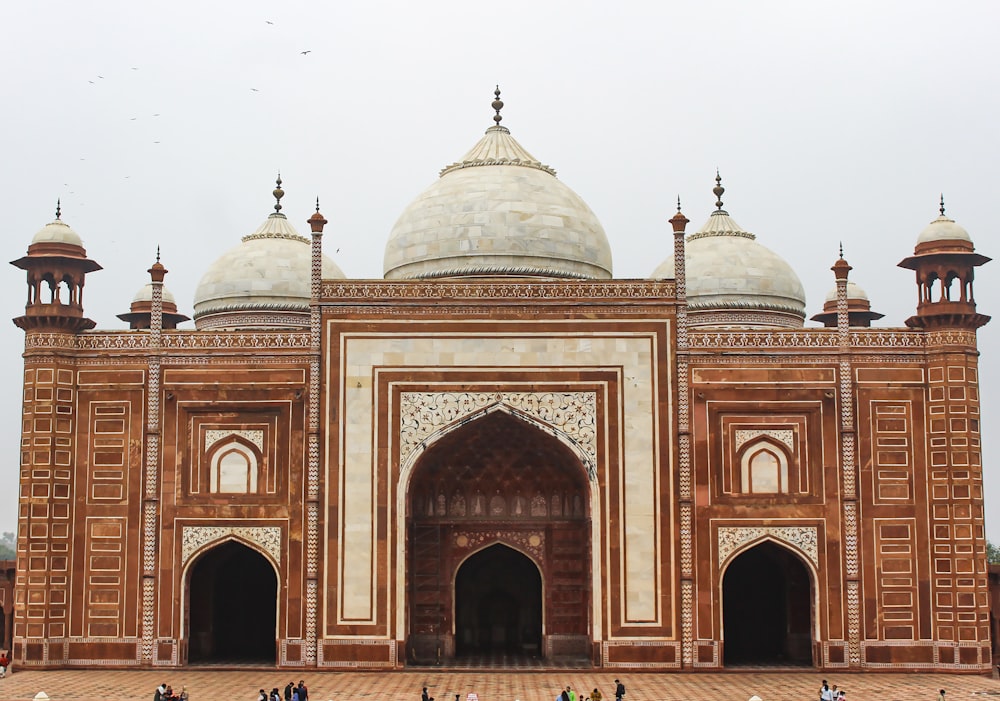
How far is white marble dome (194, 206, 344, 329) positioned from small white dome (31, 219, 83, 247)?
3843 mm

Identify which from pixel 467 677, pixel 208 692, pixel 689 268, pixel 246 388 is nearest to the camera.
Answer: pixel 208 692

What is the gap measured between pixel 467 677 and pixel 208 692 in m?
3.32

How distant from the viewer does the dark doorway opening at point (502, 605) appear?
1953 cm

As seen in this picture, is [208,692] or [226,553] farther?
[226,553]

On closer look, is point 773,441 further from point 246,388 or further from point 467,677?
point 246,388

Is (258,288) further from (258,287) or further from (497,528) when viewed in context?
(497,528)

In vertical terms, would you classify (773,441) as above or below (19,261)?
below

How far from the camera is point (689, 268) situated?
2248 centimetres

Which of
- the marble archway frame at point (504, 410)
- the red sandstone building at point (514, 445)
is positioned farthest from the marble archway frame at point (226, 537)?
the marble archway frame at point (504, 410)

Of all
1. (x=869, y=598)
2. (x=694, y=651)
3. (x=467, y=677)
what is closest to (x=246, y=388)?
(x=467, y=677)

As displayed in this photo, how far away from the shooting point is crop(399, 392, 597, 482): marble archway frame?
58.6 feet

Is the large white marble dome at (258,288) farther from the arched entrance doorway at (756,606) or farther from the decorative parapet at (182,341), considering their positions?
the arched entrance doorway at (756,606)

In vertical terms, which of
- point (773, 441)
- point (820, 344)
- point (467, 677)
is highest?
point (820, 344)

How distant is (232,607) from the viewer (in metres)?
19.7
